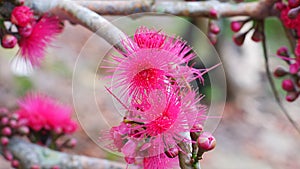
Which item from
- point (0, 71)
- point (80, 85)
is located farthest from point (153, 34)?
point (0, 71)

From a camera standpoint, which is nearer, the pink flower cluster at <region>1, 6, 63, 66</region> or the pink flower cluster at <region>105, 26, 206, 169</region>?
the pink flower cluster at <region>105, 26, 206, 169</region>

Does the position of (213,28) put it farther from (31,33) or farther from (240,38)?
(31,33)

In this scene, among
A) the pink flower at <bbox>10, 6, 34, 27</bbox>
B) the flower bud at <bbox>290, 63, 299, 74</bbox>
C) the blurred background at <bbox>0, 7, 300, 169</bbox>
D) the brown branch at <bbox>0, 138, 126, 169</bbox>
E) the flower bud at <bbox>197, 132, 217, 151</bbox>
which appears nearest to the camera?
the flower bud at <bbox>197, 132, 217, 151</bbox>

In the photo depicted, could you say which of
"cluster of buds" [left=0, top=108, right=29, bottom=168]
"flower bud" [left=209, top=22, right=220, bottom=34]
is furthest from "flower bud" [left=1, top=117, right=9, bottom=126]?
"flower bud" [left=209, top=22, right=220, bottom=34]

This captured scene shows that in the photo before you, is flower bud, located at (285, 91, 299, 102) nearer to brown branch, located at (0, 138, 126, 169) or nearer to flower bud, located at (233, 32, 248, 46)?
flower bud, located at (233, 32, 248, 46)

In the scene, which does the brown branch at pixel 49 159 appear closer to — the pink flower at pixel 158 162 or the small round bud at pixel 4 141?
the small round bud at pixel 4 141

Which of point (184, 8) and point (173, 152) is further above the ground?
point (184, 8)

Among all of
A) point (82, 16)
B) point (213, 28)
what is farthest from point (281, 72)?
point (82, 16)
